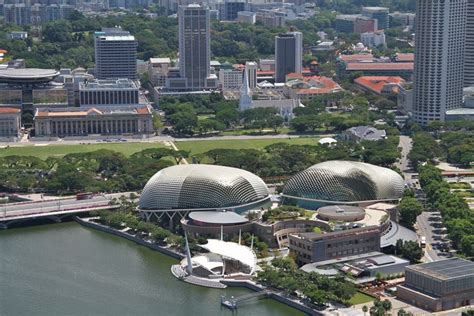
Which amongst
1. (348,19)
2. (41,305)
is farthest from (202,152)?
(348,19)

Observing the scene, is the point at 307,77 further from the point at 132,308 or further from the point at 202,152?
the point at 132,308

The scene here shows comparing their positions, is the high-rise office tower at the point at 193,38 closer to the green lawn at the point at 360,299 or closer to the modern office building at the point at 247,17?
the modern office building at the point at 247,17

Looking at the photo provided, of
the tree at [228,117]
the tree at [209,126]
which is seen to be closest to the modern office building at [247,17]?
the tree at [228,117]

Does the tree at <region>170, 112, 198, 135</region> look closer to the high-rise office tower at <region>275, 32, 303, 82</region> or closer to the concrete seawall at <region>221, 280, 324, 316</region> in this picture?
the high-rise office tower at <region>275, 32, 303, 82</region>

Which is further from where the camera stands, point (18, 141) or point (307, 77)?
point (307, 77)

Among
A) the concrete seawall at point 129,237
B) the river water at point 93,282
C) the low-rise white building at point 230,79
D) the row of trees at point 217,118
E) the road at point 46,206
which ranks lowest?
the river water at point 93,282
